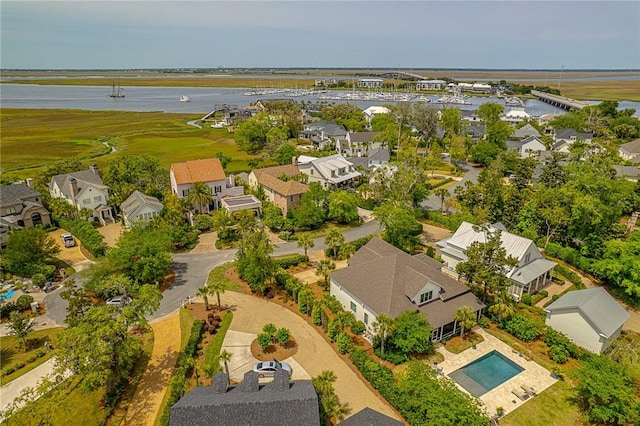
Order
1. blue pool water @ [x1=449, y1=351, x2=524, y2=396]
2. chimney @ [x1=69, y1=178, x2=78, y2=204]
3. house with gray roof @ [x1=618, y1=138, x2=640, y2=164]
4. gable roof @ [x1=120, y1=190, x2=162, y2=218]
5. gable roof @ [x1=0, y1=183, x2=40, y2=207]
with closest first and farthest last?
blue pool water @ [x1=449, y1=351, x2=524, y2=396], gable roof @ [x1=0, y1=183, x2=40, y2=207], gable roof @ [x1=120, y1=190, x2=162, y2=218], chimney @ [x1=69, y1=178, x2=78, y2=204], house with gray roof @ [x1=618, y1=138, x2=640, y2=164]

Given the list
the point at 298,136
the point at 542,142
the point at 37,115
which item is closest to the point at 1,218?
the point at 298,136

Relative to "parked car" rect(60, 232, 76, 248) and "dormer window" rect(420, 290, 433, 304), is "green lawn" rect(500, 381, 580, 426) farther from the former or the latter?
"parked car" rect(60, 232, 76, 248)

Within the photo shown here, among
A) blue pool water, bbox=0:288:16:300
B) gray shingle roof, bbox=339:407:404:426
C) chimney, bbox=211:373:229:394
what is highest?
chimney, bbox=211:373:229:394

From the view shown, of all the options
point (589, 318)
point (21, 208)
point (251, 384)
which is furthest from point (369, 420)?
point (21, 208)

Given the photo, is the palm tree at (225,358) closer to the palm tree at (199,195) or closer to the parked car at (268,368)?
the parked car at (268,368)

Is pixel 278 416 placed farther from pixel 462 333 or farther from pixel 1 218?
pixel 1 218

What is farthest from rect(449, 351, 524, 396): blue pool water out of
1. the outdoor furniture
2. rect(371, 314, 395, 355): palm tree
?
rect(371, 314, 395, 355): palm tree
